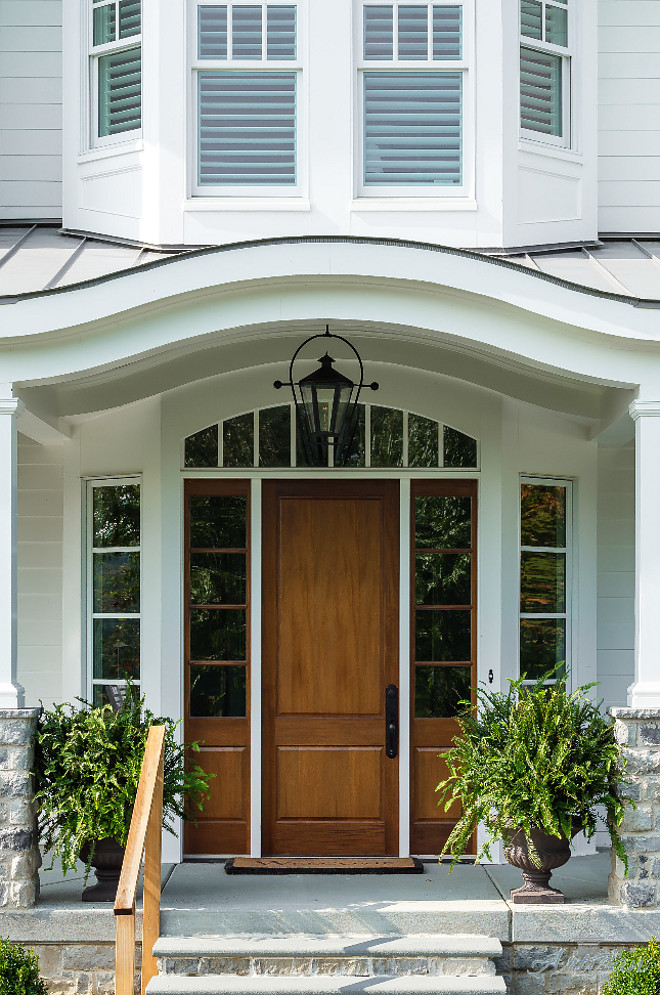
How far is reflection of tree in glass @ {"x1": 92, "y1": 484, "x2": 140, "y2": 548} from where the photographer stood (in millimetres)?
6734

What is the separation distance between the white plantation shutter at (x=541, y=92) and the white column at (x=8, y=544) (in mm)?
3445

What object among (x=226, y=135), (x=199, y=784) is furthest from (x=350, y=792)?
(x=226, y=135)

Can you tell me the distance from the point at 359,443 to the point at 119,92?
250 cm

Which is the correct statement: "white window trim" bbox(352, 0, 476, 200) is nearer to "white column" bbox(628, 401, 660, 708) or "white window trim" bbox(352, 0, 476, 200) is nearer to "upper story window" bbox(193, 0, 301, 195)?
"upper story window" bbox(193, 0, 301, 195)

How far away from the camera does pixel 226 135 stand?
6.66 m

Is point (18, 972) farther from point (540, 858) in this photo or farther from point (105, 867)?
point (540, 858)

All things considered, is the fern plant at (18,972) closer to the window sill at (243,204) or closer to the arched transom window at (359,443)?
the arched transom window at (359,443)

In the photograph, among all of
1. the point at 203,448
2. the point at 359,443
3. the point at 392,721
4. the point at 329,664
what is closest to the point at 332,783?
the point at 392,721

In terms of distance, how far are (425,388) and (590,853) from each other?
2751 mm

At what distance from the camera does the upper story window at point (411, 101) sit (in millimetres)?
6633

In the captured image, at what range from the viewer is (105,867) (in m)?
5.39

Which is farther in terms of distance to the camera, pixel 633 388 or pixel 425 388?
pixel 425 388

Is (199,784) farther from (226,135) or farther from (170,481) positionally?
(226,135)

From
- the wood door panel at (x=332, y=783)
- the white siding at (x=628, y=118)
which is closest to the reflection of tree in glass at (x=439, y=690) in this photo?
the wood door panel at (x=332, y=783)
